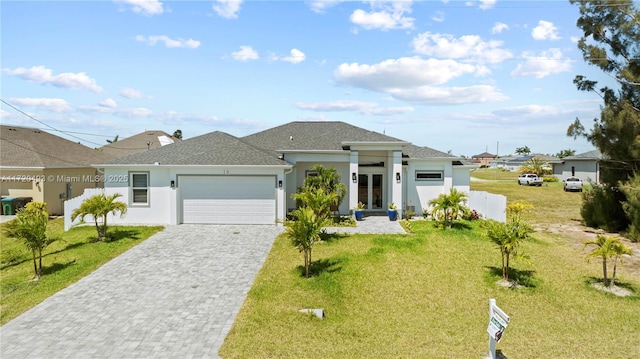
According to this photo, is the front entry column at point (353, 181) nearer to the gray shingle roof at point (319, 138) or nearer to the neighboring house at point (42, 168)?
the gray shingle roof at point (319, 138)

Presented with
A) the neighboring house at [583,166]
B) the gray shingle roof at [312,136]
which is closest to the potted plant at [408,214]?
the gray shingle roof at [312,136]

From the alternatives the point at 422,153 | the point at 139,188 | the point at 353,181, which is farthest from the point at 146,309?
the point at 422,153

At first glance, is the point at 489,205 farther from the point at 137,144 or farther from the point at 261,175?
the point at 137,144

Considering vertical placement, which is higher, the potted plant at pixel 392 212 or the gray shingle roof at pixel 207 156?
the gray shingle roof at pixel 207 156

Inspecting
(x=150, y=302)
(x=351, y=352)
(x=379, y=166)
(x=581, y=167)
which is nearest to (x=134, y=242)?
(x=150, y=302)

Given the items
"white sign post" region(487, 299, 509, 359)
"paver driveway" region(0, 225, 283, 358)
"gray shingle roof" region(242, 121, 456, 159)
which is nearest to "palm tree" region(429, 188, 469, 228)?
"gray shingle roof" region(242, 121, 456, 159)

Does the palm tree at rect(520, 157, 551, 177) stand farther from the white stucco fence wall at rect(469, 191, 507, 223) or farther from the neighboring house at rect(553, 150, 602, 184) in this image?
the white stucco fence wall at rect(469, 191, 507, 223)

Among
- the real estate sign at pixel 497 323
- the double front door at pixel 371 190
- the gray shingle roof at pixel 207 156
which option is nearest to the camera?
the real estate sign at pixel 497 323
